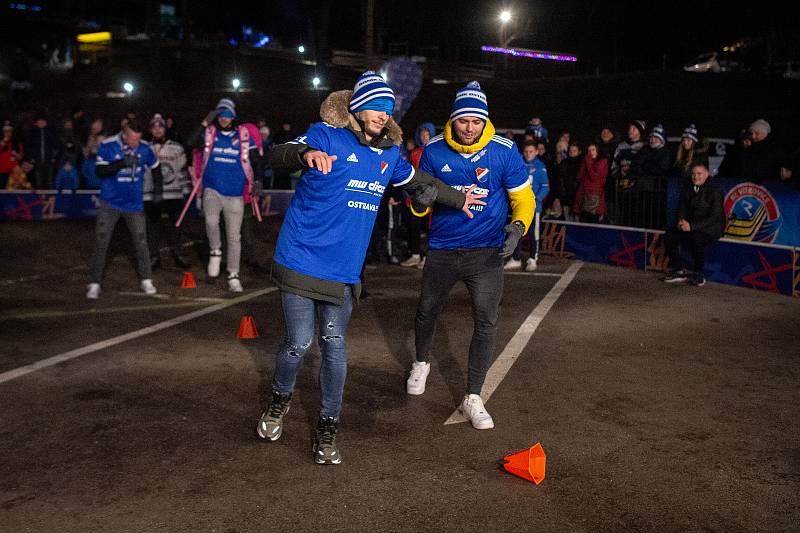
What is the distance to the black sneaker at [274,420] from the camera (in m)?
5.14

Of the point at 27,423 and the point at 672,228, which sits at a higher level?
the point at 672,228

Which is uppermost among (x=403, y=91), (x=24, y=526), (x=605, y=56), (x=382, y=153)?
(x=605, y=56)

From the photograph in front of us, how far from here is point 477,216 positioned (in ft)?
18.9

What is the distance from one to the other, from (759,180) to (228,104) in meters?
7.65

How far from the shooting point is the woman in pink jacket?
49.1 ft

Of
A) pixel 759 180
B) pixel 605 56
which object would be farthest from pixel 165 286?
pixel 605 56

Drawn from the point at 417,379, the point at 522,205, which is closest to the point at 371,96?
the point at 522,205

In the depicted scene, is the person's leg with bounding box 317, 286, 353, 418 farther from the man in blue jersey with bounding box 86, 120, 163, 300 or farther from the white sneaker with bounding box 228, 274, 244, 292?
the white sneaker with bounding box 228, 274, 244, 292

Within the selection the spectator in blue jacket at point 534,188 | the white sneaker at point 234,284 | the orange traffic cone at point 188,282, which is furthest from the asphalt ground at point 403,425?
the spectator in blue jacket at point 534,188

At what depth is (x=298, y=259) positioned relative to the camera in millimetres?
4793

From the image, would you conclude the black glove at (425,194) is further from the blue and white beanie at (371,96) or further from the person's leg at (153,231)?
the person's leg at (153,231)

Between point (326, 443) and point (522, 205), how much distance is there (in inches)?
81.6

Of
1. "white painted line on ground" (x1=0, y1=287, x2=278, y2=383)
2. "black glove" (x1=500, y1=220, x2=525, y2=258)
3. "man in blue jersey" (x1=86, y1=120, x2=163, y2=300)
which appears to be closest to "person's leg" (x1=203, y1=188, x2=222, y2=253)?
"man in blue jersey" (x1=86, y1=120, x2=163, y2=300)

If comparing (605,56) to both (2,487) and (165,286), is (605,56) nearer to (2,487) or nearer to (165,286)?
(165,286)
